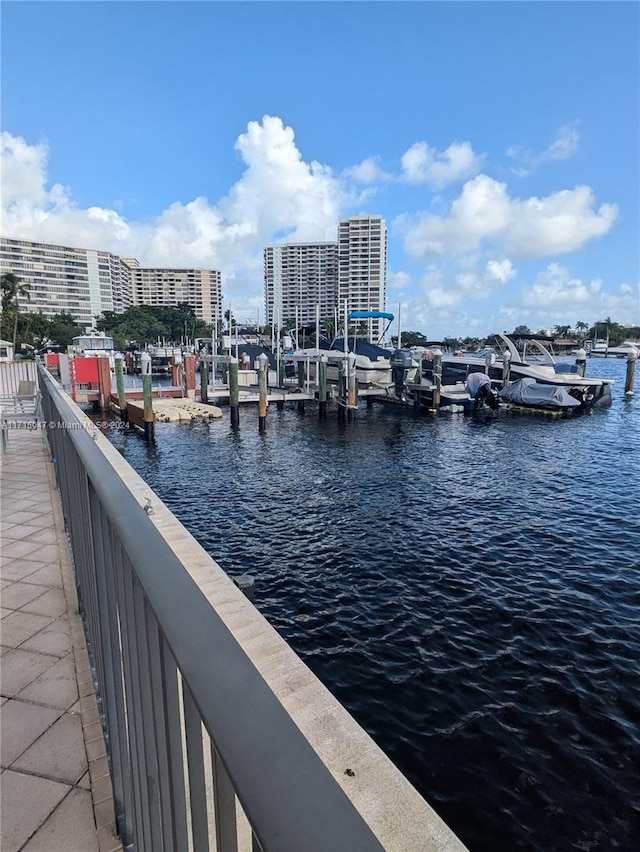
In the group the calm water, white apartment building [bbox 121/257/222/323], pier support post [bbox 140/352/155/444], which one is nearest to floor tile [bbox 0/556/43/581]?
the calm water

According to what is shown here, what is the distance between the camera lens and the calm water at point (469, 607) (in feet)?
14.8

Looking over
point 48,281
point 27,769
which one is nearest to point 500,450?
point 27,769

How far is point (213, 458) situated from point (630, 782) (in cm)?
1364

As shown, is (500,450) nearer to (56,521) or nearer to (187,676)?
(56,521)

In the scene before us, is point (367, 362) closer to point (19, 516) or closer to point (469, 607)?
point (469, 607)

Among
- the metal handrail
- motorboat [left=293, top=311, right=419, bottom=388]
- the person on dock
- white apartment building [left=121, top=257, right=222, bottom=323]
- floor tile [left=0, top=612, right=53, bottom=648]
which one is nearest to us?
the metal handrail

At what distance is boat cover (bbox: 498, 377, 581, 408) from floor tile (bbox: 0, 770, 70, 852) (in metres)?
28.1

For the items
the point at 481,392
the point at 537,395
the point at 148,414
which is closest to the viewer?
the point at 148,414

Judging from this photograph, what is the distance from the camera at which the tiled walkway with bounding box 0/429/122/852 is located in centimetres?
196

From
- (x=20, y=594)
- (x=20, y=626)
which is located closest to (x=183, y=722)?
(x=20, y=626)

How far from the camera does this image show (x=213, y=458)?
16484mm

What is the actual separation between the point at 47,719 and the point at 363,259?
93.4 meters

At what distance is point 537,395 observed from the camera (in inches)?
1081

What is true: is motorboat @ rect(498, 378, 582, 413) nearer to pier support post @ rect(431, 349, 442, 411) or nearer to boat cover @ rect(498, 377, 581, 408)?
boat cover @ rect(498, 377, 581, 408)
